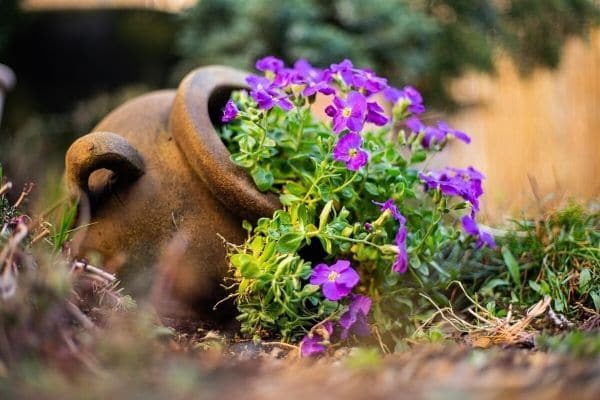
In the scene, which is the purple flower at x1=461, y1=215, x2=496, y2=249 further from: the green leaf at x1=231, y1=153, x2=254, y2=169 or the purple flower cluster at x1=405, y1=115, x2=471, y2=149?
the green leaf at x1=231, y1=153, x2=254, y2=169

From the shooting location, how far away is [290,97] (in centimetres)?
134

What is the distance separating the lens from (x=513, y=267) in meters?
1.51

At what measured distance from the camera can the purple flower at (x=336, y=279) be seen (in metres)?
1.20

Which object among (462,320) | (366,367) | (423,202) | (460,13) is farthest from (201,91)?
(460,13)

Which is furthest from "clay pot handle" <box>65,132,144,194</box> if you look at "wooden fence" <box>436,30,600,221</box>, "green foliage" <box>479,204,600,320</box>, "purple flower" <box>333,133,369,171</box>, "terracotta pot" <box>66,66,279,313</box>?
"wooden fence" <box>436,30,600,221</box>

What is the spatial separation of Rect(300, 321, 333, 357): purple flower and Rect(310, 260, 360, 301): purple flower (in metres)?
0.06

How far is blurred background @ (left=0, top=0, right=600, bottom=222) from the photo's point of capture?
3035 mm

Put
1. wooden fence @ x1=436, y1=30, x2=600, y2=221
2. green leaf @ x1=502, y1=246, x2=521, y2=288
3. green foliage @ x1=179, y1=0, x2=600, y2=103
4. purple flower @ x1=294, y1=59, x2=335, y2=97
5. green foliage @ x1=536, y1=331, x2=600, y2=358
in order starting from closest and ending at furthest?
green foliage @ x1=536, y1=331, x2=600, y2=358 < purple flower @ x1=294, y1=59, x2=335, y2=97 < green leaf @ x1=502, y1=246, x2=521, y2=288 < green foliage @ x1=179, y1=0, x2=600, y2=103 < wooden fence @ x1=436, y1=30, x2=600, y2=221

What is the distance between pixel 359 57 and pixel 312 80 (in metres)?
1.68

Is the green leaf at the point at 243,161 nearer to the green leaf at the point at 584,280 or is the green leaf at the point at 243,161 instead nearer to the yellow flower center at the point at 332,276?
the yellow flower center at the point at 332,276

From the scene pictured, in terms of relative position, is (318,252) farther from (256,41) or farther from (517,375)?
(256,41)

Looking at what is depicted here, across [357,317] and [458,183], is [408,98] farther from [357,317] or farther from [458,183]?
[357,317]

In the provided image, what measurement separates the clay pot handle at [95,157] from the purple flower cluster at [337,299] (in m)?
0.45

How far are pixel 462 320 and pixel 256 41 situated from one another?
204 cm
